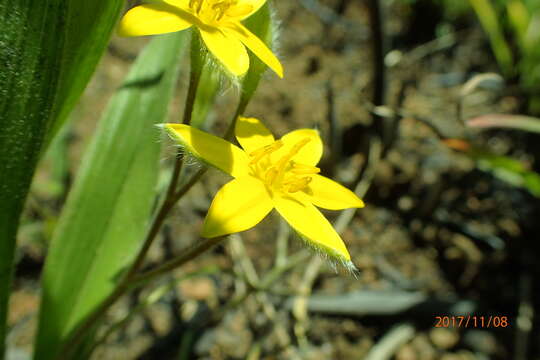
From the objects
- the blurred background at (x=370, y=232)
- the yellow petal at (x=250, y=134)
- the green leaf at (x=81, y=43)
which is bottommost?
the blurred background at (x=370, y=232)

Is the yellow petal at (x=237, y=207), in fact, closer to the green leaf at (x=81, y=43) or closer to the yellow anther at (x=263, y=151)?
the yellow anther at (x=263, y=151)

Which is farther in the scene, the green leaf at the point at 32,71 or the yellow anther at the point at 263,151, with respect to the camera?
the yellow anther at the point at 263,151

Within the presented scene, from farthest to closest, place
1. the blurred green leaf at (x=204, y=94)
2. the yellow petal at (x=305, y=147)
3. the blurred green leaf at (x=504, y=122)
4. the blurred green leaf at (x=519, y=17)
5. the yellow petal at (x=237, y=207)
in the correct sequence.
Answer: the blurred green leaf at (x=519, y=17) < the blurred green leaf at (x=504, y=122) < the blurred green leaf at (x=204, y=94) < the yellow petal at (x=305, y=147) < the yellow petal at (x=237, y=207)

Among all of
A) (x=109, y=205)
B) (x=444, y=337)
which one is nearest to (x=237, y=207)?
(x=109, y=205)

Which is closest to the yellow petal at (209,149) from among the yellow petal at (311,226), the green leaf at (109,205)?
the yellow petal at (311,226)

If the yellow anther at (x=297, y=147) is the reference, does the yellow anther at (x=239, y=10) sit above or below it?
above

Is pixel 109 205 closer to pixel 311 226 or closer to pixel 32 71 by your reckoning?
pixel 32 71

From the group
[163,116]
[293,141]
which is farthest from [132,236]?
[293,141]

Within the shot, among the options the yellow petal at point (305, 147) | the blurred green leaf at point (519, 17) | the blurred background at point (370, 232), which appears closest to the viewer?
the yellow petal at point (305, 147)

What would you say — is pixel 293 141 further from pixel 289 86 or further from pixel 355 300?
pixel 289 86
